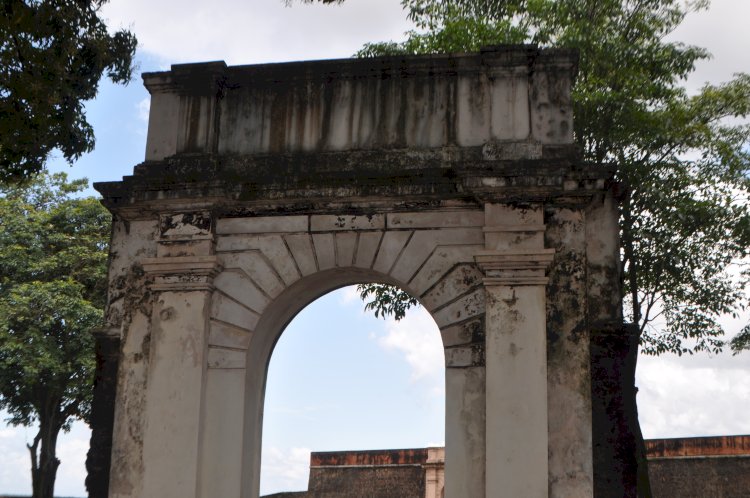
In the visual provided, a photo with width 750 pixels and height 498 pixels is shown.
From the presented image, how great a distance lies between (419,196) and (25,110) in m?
4.04

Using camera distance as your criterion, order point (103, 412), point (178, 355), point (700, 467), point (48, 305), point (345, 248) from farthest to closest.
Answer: point (700, 467) → point (48, 305) → point (103, 412) → point (345, 248) → point (178, 355)

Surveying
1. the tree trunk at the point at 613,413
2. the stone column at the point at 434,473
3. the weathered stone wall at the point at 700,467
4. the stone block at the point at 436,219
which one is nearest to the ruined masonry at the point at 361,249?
the stone block at the point at 436,219

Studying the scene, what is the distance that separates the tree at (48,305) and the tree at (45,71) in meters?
8.63

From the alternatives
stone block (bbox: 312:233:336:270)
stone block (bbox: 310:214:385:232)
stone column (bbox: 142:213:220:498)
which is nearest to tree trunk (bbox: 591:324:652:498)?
stone block (bbox: 310:214:385:232)

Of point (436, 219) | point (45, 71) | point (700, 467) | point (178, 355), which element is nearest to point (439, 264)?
point (436, 219)

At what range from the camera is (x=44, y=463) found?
63.3 feet

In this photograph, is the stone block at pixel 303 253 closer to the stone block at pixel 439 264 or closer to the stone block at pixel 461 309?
the stone block at pixel 439 264

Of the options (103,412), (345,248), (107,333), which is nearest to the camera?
(345,248)

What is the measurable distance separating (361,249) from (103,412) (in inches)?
111

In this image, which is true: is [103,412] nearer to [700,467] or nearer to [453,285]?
[453,285]

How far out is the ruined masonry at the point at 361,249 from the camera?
26.3 feet

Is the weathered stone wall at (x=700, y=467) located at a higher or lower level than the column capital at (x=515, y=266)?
lower

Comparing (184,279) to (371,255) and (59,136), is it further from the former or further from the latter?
(59,136)

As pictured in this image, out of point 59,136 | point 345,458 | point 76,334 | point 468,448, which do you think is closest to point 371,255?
point 468,448
